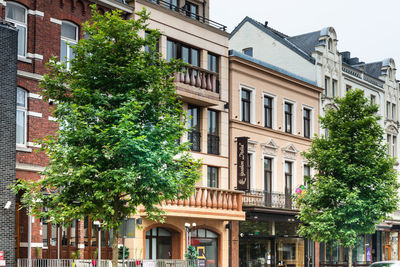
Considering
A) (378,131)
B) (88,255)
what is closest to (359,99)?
(378,131)

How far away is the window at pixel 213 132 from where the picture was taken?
111 ft

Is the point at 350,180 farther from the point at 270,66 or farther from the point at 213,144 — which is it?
the point at 270,66

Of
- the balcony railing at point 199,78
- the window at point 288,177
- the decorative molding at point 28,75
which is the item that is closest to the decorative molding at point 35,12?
the decorative molding at point 28,75

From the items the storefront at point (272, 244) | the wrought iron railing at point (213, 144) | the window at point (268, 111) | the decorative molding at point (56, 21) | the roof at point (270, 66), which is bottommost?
the storefront at point (272, 244)

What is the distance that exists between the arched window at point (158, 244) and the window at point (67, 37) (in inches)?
338

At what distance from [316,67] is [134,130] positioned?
25715 mm

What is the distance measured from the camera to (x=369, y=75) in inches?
1976

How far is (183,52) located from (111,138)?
46.2 feet

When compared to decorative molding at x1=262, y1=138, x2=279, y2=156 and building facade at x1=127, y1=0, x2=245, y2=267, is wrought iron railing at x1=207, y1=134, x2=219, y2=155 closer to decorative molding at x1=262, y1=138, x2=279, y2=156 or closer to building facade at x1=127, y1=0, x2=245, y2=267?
building facade at x1=127, y1=0, x2=245, y2=267

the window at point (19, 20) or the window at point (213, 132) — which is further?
the window at point (213, 132)

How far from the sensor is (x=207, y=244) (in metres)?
33.0

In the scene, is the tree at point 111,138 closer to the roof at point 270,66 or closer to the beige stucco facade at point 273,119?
the beige stucco facade at point 273,119

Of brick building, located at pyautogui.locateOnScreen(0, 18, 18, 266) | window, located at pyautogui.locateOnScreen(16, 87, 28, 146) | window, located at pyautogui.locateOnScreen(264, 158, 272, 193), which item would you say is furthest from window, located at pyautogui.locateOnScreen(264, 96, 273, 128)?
brick building, located at pyautogui.locateOnScreen(0, 18, 18, 266)

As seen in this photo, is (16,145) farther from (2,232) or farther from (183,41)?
(183,41)
